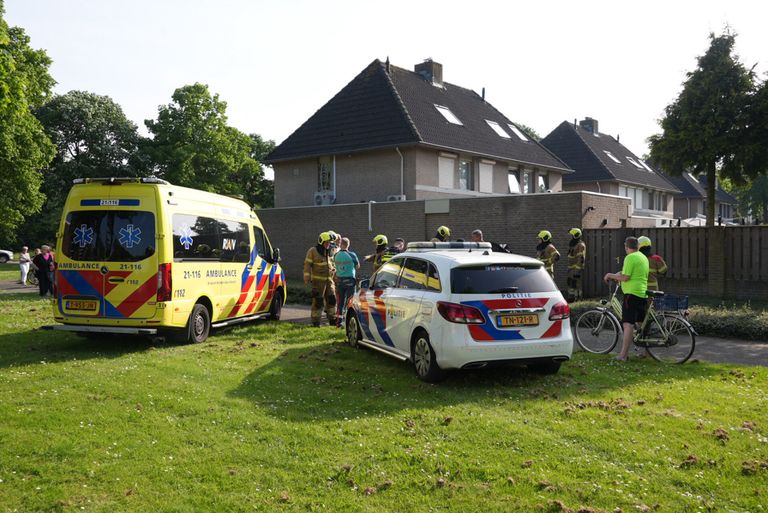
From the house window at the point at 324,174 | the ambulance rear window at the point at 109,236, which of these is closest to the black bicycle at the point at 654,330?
the ambulance rear window at the point at 109,236

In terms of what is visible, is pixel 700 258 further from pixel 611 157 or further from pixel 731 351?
pixel 611 157

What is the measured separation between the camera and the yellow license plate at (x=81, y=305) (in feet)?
32.9

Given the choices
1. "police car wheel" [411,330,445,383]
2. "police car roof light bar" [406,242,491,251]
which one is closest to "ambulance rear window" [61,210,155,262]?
"police car roof light bar" [406,242,491,251]

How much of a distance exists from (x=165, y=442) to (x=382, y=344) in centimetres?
427

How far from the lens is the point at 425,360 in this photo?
803 cm

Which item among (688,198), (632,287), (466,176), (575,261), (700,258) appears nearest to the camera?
(632,287)

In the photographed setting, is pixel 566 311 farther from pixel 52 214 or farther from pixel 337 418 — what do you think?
pixel 52 214

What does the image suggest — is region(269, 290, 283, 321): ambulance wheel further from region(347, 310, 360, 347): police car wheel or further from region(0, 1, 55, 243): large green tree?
region(0, 1, 55, 243): large green tree

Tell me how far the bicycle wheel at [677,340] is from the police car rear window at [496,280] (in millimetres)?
2620

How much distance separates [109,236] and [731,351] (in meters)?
10.1

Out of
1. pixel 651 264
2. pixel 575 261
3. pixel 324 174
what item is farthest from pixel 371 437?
pixel 324 174

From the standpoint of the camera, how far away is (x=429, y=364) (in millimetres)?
7902

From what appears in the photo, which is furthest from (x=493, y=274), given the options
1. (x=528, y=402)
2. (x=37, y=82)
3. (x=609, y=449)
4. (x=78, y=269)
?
(x=37, y=82)

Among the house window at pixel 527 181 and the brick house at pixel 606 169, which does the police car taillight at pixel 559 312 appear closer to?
the house window at pixel 527 181
